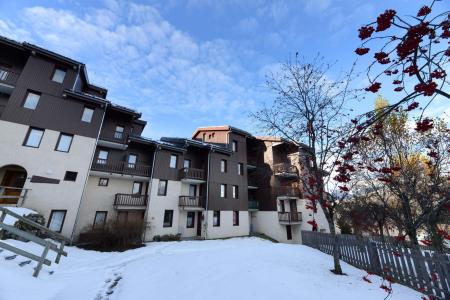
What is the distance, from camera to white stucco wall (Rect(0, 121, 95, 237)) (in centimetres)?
1380

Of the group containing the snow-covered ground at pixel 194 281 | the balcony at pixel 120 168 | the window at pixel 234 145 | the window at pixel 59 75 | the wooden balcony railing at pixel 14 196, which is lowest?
the snow-covered ground at pixel 194 281

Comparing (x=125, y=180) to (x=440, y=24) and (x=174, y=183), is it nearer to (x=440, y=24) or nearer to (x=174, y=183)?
(x=174, y=183)

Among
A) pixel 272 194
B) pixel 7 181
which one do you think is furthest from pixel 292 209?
pixel 7 181

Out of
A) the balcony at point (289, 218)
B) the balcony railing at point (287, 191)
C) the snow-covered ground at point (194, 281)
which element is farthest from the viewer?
the balcony railing at point (287, 191)

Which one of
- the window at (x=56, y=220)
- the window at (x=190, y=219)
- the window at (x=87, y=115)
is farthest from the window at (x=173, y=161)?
the window at (x=56, y=220)

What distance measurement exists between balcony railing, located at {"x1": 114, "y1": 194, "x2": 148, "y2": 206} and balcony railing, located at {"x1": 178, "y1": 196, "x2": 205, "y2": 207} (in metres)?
3.56

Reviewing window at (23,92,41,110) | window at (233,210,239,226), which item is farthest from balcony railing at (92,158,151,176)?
window at (233,210,239,226)

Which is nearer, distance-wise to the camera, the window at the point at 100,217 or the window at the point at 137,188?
the window at the point at 100,217

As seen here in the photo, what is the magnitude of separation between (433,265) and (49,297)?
1163 centimetres

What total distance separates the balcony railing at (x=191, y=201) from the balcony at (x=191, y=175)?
1.90m

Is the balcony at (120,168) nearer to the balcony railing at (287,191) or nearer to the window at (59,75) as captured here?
the window at (59,75)

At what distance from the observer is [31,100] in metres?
15.5

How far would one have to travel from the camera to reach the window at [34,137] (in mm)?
14617

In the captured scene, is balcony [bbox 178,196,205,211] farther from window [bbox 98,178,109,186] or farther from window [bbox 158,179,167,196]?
window [bbox 98,178,109,186]
